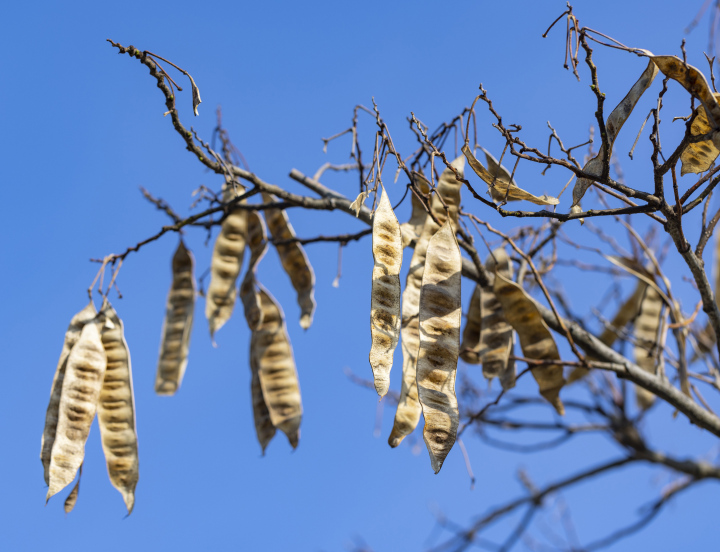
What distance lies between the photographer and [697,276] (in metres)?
2.35

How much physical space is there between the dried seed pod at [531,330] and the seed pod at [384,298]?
788mm

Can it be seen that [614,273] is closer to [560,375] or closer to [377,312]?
[560,375]

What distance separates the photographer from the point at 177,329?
3.55 m

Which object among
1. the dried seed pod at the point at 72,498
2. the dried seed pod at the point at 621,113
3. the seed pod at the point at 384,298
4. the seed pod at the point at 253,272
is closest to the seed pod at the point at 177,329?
the seed pod at the point at 253,272

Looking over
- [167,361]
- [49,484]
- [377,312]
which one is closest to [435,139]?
[377,312]

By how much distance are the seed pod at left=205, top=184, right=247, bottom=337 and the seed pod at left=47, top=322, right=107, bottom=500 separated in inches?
28.2

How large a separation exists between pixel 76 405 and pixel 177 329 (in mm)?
943

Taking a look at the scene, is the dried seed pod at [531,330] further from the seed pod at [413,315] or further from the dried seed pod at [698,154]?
the dried seed pod at [698,154]

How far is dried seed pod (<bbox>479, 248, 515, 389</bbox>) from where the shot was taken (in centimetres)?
283

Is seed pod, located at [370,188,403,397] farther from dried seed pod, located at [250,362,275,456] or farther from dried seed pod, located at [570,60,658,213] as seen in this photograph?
dried seed pod, located at [250,362,275,456]

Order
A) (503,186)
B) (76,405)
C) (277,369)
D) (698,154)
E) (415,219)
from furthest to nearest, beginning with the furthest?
(277,369) → (415,219) → (76,405) → (503,186) → (698,154)

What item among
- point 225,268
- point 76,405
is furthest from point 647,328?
point 76,405

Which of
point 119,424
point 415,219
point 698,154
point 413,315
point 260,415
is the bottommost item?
point 119,424

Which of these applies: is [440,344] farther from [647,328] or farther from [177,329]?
[647,328]
